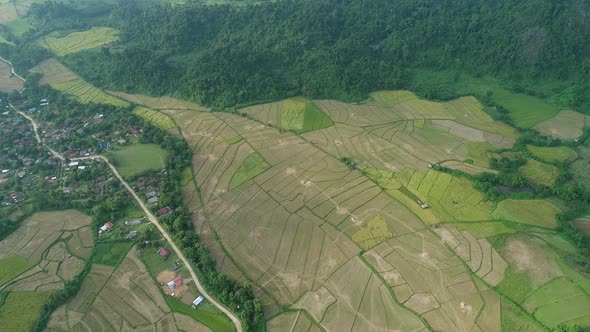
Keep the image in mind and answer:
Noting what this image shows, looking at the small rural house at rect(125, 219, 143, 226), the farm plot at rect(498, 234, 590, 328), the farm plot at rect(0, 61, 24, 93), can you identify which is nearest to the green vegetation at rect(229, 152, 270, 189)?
the small rural house at rect(125, 219, 143, 226)

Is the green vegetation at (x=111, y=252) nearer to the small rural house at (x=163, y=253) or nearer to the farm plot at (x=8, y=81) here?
the small rural house at (x=163, y=253)

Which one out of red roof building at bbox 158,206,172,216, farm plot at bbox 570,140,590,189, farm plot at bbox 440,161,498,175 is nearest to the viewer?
red roof building at bbox 158,206,172,216

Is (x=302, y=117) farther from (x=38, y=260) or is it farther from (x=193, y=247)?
(x=38, y=260)

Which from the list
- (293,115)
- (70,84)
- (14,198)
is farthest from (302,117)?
(70,84)

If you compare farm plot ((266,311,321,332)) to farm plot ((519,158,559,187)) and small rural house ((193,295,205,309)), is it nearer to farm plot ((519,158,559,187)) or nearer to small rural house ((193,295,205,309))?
small rural house ((193,295,205,309))

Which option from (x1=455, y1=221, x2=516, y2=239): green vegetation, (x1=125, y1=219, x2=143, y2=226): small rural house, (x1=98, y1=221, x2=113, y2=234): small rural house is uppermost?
(x1=455, y1=221, x2=516, y2=239): green vegetation

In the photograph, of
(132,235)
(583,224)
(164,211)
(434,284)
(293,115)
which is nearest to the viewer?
(434,284)
